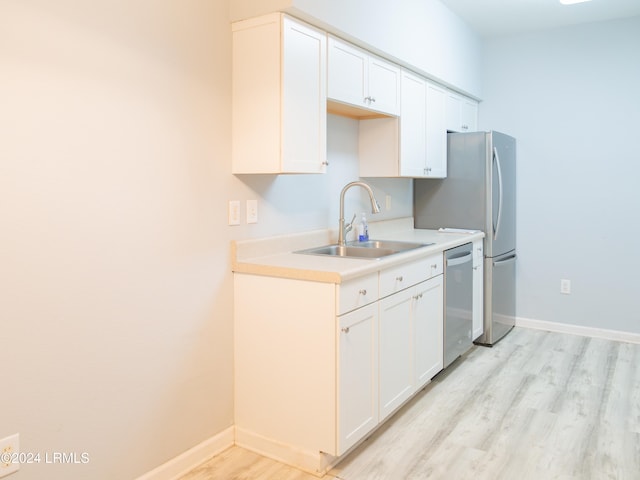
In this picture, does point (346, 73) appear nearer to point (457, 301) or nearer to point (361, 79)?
point (361, 79)

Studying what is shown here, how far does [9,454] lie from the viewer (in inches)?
65.6

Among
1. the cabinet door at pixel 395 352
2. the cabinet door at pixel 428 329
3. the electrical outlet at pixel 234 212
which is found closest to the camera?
the electrical outlet at pixel 234 212

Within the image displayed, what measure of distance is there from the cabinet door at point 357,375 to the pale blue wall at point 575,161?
2.66 m

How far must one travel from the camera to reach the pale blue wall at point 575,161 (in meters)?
4.18

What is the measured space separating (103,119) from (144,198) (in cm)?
34

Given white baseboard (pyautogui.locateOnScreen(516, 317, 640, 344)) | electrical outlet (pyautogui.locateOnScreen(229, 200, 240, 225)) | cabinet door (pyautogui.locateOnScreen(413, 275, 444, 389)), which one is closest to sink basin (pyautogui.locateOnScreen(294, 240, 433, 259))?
cabinet door (pyautogui.locateOnScreen(413, 275, 444, 389))

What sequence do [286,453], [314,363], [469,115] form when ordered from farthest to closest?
[469,115] < [286,453] < [314,363]

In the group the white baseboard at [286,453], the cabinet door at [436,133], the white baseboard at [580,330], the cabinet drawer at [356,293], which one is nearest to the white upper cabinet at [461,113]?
the cabinet door at [436,133]

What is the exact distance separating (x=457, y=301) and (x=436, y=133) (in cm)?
128

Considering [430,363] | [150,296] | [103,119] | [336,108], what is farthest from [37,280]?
[430,363]

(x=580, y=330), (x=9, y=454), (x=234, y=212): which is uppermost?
(x=234, y=212)

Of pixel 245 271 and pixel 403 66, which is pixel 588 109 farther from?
pixel 245 271

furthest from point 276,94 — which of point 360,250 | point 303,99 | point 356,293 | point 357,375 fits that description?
point 357,375

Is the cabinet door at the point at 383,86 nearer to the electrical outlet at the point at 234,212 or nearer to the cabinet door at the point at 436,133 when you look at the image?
the cabinet door at the point at 436,133
